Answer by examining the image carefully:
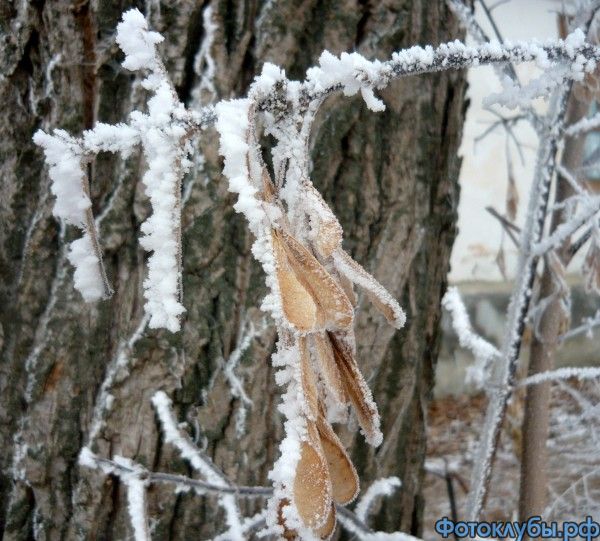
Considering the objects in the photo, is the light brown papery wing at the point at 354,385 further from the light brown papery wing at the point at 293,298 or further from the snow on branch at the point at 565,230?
the snow on branch at the point at 565,230

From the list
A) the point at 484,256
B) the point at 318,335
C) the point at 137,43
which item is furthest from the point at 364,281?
the point at 484,256

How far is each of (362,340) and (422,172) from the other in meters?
0.24

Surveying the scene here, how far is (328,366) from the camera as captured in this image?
333mm

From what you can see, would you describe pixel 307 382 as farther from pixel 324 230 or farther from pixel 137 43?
pixel 137 43

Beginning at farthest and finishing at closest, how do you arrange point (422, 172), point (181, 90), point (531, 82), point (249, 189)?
point (422, 172) → point (181, 90) → point (531, 82) → point (249, 189)

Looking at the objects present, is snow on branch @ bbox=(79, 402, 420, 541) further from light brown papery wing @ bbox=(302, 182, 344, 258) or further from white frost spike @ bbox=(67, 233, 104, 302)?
light brown papery wing @ bbox=(302, 182, 344, 258)

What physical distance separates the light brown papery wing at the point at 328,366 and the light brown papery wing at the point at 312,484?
0.09ft

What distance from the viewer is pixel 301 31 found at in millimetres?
747

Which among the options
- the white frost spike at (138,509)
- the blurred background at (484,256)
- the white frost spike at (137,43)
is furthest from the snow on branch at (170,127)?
the blurred background at (484,256)

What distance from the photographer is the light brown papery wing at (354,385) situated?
341 mm

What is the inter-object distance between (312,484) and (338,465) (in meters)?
0.05

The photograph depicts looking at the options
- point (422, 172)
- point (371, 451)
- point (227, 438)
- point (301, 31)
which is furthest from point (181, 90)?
point (371, 451)

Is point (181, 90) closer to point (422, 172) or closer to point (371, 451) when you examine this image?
point (422, 172)

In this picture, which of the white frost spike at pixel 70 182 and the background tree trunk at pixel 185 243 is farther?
the background tree trunk at pixel 185 243
